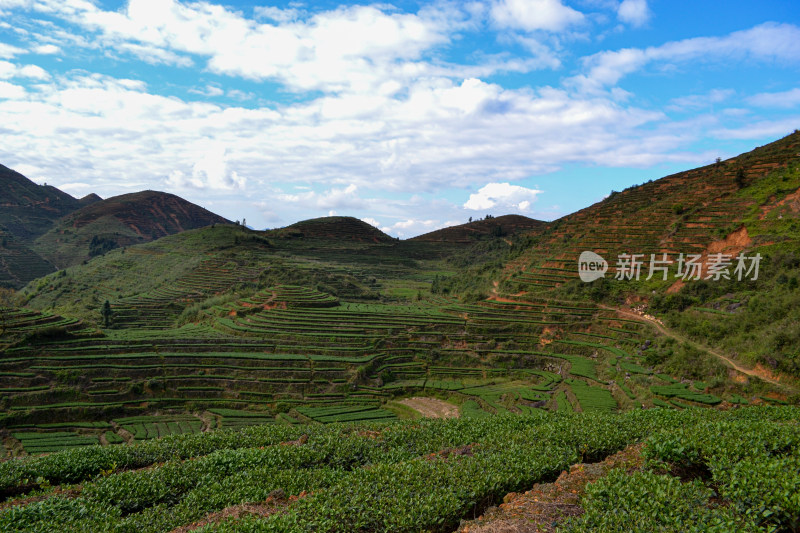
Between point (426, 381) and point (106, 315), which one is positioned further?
point (106, 315)

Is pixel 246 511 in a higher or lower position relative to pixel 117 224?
lower

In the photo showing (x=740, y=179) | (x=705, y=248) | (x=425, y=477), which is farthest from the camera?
(x=740, y=179)

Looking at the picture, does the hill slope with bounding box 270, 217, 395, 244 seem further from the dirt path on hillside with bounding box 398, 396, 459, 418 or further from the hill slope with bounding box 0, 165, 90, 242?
the dirt path on hillside with bounding box 398, 396, 459, 418

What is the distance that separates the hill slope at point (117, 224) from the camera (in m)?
108

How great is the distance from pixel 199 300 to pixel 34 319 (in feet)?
81.9

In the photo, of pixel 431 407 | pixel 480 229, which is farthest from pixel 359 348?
pixel 480 229

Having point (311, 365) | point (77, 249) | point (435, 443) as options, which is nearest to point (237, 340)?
point (311, 365)

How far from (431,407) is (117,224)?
454 feet

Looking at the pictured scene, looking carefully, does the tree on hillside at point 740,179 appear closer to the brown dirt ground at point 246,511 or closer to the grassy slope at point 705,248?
the grassy slope at point 705,248

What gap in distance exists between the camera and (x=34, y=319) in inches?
1395

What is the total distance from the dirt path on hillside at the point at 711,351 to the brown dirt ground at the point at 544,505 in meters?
22.7

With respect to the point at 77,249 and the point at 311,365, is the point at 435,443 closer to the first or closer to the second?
the point at 311,365

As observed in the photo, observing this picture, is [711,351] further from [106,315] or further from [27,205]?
[27,205]

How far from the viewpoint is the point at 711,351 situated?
3164cm
